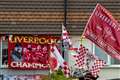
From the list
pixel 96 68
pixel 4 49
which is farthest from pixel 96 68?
pixel 4 49

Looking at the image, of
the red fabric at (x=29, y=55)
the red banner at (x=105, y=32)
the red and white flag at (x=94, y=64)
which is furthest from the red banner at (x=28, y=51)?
the red banner at (x=105, y=32)

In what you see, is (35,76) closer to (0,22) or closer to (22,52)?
(22,52)

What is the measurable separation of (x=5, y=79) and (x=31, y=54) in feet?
4.65

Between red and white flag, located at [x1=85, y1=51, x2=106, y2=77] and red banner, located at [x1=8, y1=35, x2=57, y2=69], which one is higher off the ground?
red banner, located at [x1=8, y1=35, x2=57, y2=69]

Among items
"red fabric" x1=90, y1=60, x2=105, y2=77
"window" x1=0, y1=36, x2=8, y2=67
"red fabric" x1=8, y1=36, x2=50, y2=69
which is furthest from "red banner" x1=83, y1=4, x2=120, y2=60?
"window" x1=0, y1=36, x2=8, y2=67

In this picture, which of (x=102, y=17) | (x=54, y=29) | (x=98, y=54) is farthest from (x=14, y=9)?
(x=102, y=17)

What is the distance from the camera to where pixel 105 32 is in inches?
503

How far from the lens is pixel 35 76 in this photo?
75.9ft

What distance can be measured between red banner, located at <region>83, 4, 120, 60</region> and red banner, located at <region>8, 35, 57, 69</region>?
9.80 meters

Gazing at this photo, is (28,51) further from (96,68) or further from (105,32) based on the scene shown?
(105,32)

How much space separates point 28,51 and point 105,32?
10660mm

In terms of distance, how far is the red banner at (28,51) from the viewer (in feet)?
75.7

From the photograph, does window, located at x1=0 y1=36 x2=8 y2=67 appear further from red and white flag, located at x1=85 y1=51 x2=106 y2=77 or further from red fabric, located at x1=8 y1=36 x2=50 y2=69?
red and white flag, located at x1=85 y1=51 x2=106 y2=77

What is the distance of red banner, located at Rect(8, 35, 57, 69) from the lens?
2306 centimetres
